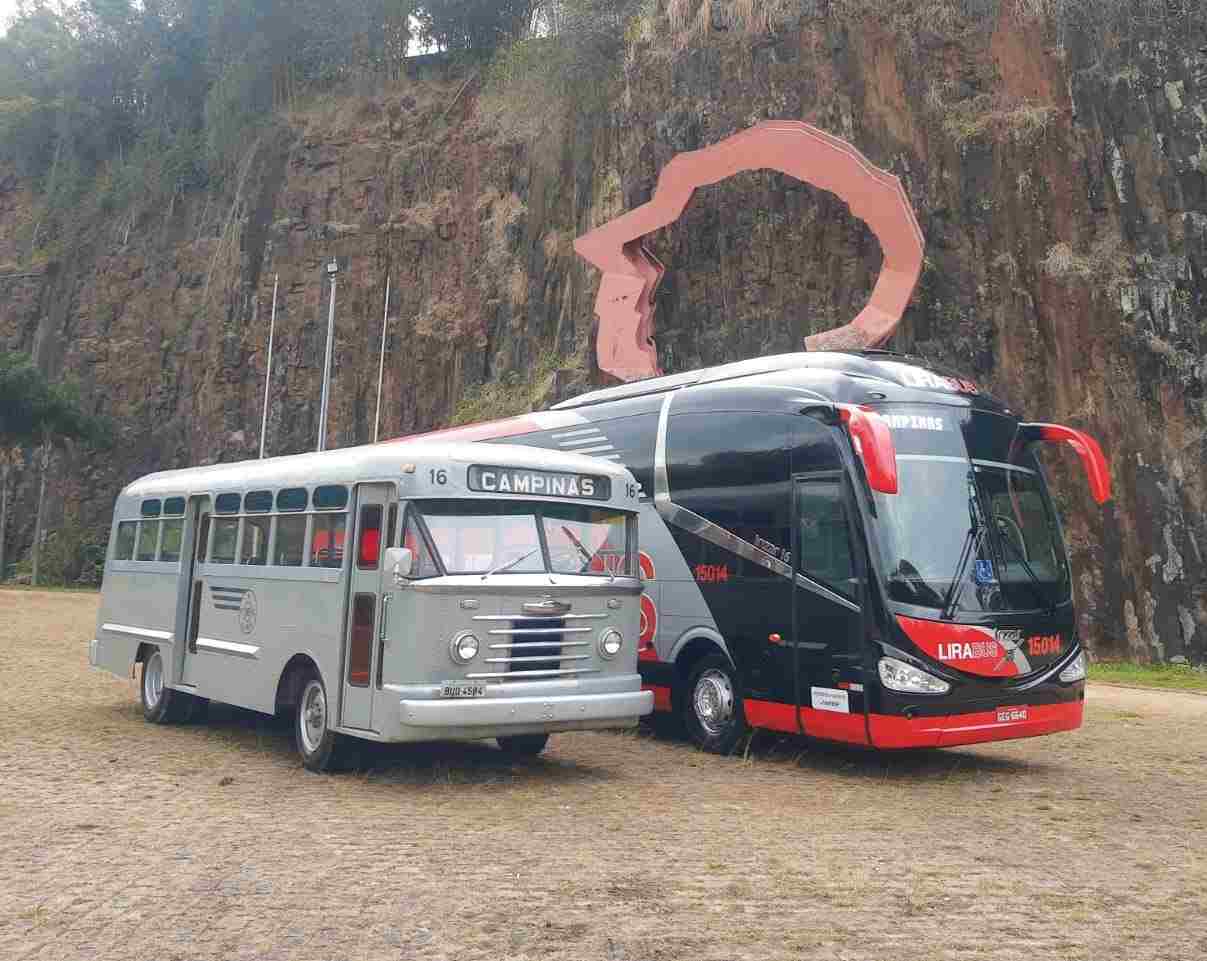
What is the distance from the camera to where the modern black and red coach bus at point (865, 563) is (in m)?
9.20

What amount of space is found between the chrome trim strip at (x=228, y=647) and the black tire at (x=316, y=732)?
0.78 m

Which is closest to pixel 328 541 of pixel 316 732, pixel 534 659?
pixel 316 732

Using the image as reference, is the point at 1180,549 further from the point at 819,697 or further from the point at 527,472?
the point at 527,472

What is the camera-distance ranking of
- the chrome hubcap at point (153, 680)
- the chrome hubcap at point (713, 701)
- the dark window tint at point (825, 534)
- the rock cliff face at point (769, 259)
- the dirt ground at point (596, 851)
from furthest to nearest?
the rock cliff face at point (769, 259)
the chrome hubcap at point (153, 680)
the chrome hubcap at point (713, 701)
the dark window tint at point (825, 534)
the dirt ground at point (596, 851)

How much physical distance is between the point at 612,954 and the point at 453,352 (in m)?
31.1

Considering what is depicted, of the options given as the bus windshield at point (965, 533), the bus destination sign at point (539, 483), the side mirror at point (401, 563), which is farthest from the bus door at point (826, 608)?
the side mirror at point (401, 563)

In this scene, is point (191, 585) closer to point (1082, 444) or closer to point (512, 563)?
point (512, 563)

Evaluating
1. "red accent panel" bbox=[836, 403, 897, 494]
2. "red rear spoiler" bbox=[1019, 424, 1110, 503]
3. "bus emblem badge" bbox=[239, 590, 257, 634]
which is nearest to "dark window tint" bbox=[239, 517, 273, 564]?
"bus emblem badge" bbox=[239, 590, 257, 634]

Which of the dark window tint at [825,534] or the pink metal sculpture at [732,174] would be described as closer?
the dark window tint at [825,534]

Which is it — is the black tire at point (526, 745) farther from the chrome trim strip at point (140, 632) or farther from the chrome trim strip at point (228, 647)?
the chrome trim strip at point (140, 632)

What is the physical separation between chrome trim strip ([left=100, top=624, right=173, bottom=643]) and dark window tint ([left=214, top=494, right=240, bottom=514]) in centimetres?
150

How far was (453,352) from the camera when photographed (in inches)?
1383

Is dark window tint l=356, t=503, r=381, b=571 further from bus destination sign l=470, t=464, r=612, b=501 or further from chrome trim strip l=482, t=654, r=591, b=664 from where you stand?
chrome trim strip l=482, t=654, r=591, b=664

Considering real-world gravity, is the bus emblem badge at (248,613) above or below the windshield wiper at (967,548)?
below
